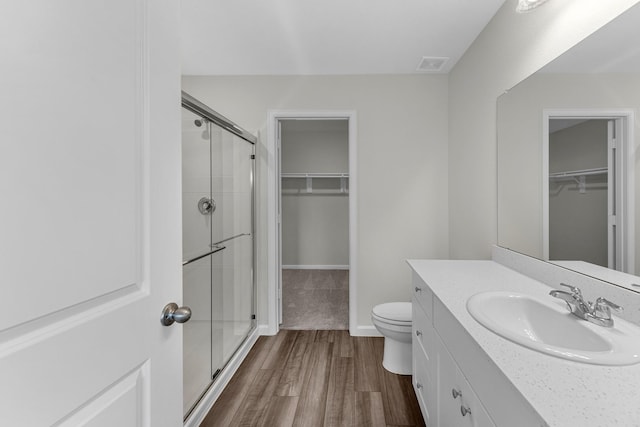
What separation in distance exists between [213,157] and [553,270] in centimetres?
195

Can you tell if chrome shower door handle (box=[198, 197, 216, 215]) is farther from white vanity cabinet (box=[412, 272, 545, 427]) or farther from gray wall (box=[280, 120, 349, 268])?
gray wall (box=[280, 120, 349, 268])

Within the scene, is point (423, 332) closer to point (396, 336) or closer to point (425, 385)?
point (425, 385)

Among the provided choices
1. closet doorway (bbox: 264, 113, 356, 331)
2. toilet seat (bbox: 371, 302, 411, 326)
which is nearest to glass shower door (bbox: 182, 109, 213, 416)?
toilet seat (bbox: 371, 302, 411, 326)

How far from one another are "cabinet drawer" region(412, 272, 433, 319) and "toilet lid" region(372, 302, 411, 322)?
38 cm

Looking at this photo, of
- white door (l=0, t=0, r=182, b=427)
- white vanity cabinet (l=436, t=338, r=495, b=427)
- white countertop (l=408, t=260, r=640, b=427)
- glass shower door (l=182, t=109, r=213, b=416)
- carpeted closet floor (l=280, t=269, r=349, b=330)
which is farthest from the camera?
carpeted closet floor (l=280, t=269, r=349, b=330)

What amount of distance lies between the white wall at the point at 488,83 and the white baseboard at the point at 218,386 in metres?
1.92

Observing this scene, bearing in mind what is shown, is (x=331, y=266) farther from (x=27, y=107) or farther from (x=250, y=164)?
(x=27, y=107)

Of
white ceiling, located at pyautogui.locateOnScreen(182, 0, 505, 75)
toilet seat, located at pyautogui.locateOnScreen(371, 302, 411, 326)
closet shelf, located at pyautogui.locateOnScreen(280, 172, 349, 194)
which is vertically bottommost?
toilet seat, located at pyautogui.locateOnScreen(371, 302, 411, 326)

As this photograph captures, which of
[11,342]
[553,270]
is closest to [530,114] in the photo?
[553,270]

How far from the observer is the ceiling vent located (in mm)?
2428

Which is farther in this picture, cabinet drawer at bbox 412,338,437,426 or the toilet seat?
the toilet seat

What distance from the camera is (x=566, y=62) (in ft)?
4.40

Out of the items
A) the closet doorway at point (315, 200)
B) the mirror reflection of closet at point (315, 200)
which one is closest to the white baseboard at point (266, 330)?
the closet doorway at point (315, 200)

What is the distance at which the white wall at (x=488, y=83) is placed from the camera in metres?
1.35
